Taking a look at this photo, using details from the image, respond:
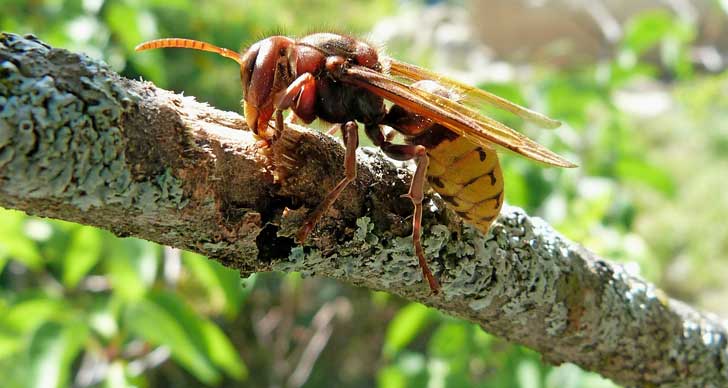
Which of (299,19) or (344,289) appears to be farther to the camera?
(299,19)

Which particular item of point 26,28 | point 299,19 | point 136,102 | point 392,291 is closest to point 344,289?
point 26,28

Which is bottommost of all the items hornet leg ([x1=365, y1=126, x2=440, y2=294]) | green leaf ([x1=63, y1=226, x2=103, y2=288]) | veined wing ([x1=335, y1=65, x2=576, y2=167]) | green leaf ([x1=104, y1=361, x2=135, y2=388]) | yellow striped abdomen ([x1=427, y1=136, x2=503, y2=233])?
green leaf ([x1=104, y1=361, x2=135, y2=388])

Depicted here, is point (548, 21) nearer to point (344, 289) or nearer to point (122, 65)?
point (344, 289)

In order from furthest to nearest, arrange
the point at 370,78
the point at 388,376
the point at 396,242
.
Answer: the point at 388,376 → the point at 370,78 → the point at 396,242

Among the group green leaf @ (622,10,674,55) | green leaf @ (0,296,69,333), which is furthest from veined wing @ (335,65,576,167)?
green leaf @ (622,10,674,55)

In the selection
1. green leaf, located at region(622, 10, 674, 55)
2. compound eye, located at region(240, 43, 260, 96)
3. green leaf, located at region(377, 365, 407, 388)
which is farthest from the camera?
green leaf, located at region(622, 10, 674, 55)

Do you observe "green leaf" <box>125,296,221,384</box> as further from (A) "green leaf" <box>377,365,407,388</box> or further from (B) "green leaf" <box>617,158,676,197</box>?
(B) "green leaf" <box>617,158,676,197</box>
